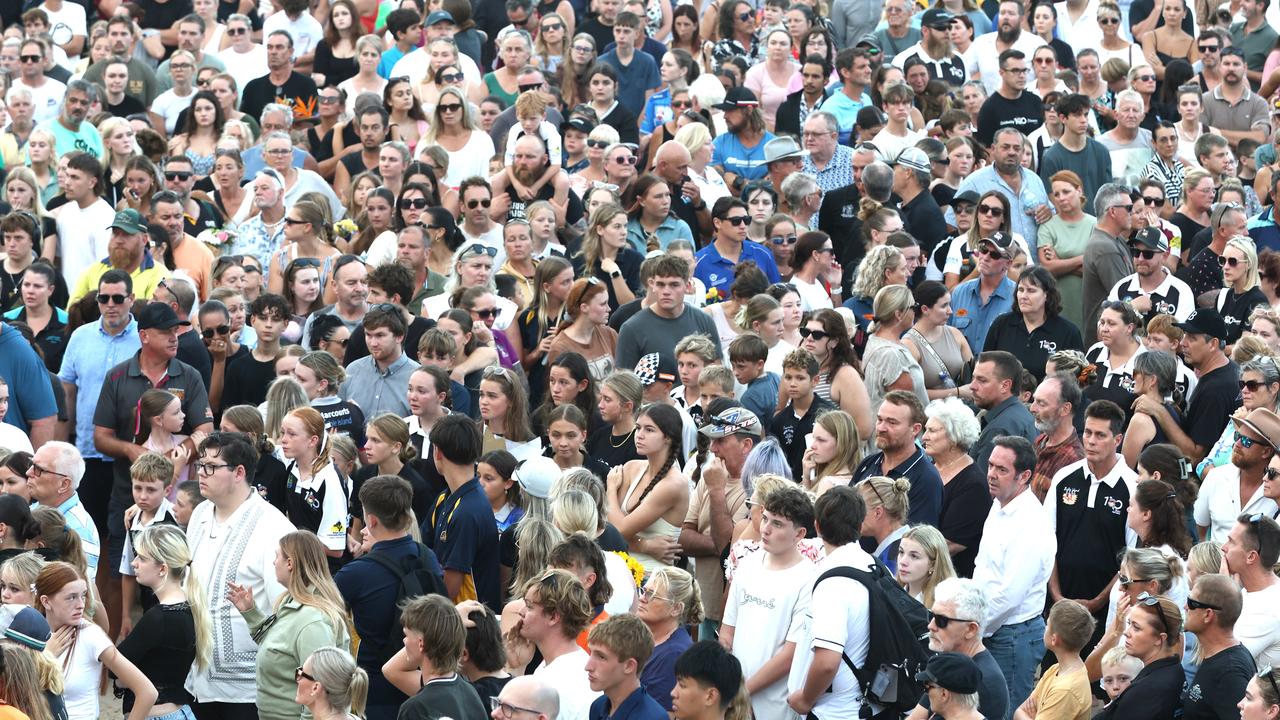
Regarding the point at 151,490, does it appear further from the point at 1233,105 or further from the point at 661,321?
the point at 1233,105

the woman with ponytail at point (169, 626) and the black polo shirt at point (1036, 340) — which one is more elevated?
the woman with ponytail at point (169, 626)

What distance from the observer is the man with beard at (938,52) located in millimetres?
16016

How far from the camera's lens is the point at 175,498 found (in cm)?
891

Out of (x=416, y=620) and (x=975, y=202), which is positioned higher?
(x=416, y=620)

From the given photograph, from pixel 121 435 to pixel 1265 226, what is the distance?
Answer: 798cm

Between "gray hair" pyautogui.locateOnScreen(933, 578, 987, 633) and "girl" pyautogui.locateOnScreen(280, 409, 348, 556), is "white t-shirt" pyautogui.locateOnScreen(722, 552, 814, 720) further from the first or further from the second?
→ "girl" pyautogui.locateOnScreen(280, 409, 348, 556)

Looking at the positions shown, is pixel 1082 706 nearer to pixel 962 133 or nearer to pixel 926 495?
pixel 926 495

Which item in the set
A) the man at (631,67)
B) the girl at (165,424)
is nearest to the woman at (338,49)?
the man at (631,67)

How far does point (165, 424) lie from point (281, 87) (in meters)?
6.34

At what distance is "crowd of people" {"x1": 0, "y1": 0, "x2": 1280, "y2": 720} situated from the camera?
721 cm

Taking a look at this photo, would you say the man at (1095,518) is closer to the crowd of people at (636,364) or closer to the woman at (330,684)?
the crowd of people at (636,364)

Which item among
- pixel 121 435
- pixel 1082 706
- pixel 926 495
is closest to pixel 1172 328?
pixel 926 495

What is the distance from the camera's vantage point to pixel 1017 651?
8211 mm

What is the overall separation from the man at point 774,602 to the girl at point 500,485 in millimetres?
1427
